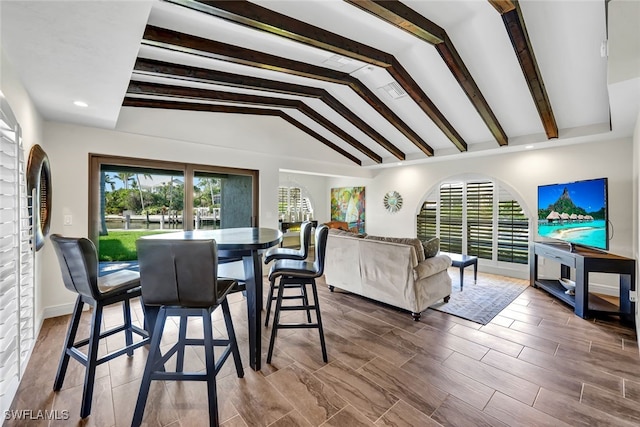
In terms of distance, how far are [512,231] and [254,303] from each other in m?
5.17

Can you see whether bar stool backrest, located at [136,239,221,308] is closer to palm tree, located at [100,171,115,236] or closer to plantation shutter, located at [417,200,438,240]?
palm tree, located at [100,171,115,236]

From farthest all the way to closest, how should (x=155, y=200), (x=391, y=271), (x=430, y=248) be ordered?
(x=155, y=200) < (x=430, y=248) < (x=391, y=271)

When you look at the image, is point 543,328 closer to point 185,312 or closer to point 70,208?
point 185,312

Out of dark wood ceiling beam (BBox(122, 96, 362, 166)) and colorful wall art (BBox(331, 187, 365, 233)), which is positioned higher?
dark wood ceiling beam (BBox(122, 96, 362, 166))

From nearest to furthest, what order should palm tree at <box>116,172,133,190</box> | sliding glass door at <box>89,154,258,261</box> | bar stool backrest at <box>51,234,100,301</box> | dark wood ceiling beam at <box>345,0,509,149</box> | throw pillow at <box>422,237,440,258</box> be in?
bar stool backrest at <box>51,234,100,301</box>, dark wood ceiling beam at <box>345,0,509,149</box>, throw pillow at <box>422,237,440,258</box>, sliding glass door at <box>89,154,258,261</box>, palm tree at <box>116,172,133,190</box>

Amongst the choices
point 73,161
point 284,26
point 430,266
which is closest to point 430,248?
point 430,266

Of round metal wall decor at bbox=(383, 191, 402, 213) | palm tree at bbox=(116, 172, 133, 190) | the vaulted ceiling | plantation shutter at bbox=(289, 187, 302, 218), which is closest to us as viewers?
the vaulted ceiling

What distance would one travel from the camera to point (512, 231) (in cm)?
522

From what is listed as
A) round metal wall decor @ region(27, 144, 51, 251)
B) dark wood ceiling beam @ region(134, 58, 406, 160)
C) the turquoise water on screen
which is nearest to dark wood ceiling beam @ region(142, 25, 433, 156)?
dark wood ceiling beam @ region(134, 58, 406, 160)

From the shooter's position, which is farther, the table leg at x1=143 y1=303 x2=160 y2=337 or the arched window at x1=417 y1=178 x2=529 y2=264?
the arched window at x1=417 y1=178 x2=529 y2=264

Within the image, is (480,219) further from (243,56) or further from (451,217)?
(243,56)

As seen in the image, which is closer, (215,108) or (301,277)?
(301,277)

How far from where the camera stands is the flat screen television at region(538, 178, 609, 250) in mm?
3314

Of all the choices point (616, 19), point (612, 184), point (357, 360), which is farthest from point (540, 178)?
point (357, 360)
